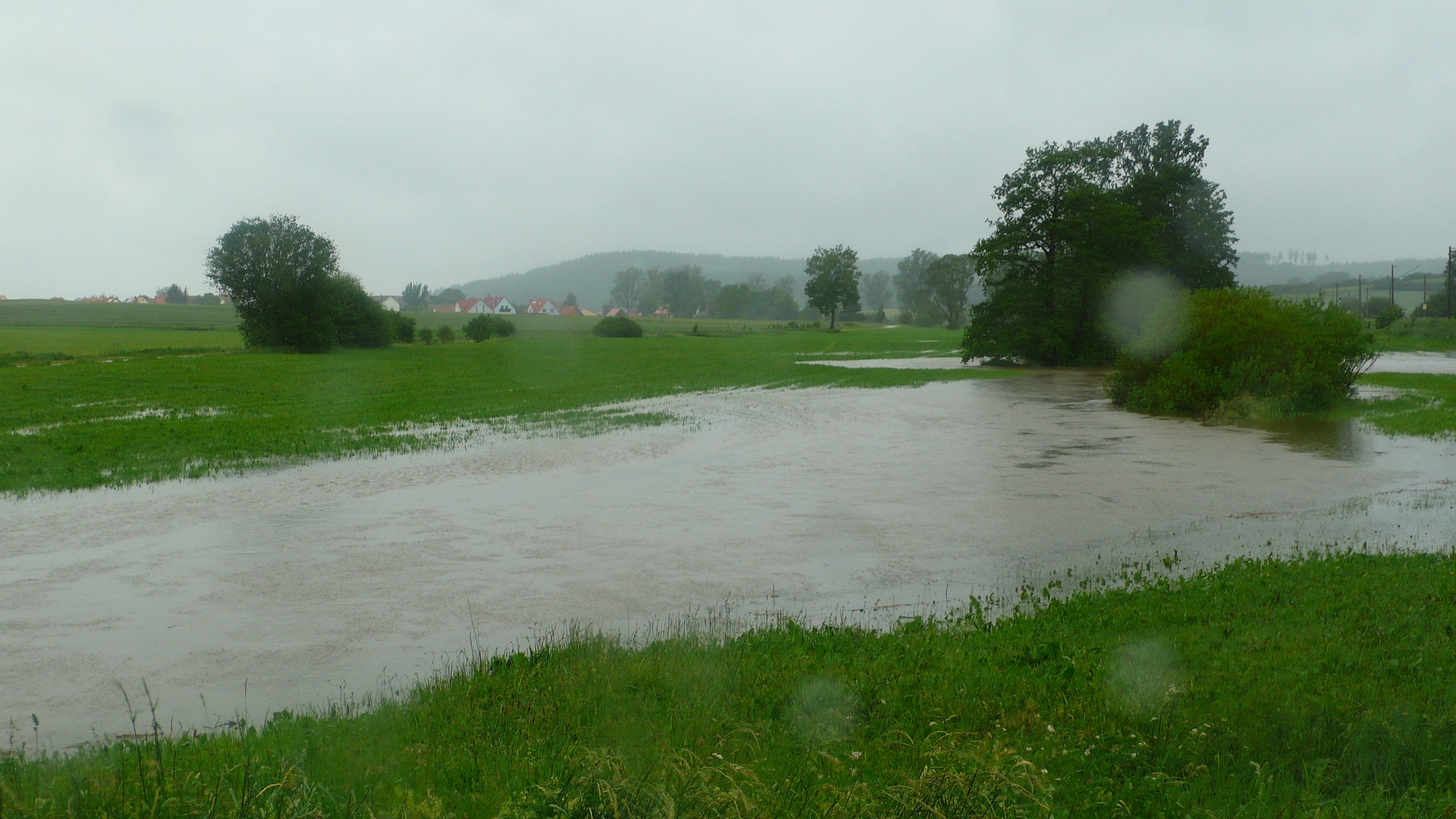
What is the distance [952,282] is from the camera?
142 meters

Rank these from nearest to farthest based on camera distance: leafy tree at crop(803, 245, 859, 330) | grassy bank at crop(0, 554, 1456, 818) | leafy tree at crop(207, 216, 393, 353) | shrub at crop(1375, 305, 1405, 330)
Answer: grassy bank at crop(0, 554, 1456, 818) < leafy tree at crop(207, 216, 393, 353) < shrub at crop(1375, 305, 1405, 330) < leafy tree at crop(803, 245, 859, 330)

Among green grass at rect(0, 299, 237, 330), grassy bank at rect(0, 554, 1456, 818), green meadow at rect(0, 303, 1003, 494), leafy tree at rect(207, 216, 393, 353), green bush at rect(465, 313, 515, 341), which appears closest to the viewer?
grassy bank at rect(0, 554, 1456, 818)

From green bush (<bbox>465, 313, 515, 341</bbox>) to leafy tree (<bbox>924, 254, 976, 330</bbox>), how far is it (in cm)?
7134

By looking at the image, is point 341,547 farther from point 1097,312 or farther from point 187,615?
point 1097,312

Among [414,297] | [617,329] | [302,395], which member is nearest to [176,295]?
[414,297]

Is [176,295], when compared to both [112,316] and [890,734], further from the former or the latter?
[890,734]

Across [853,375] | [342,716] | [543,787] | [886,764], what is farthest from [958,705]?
[853,375]

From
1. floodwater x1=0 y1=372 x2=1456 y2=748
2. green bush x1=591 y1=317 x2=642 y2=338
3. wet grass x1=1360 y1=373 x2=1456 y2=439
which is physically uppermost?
green bush x1=591 y1=317 x2=642 y2=338

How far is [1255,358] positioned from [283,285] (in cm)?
5940

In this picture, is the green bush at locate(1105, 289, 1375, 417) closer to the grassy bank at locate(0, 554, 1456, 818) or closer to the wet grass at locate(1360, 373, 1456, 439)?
the wet grass at locate(1360, 373, 1456, 439)

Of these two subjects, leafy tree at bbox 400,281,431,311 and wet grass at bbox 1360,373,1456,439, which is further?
leafy tree at bbox 400,281,431,311

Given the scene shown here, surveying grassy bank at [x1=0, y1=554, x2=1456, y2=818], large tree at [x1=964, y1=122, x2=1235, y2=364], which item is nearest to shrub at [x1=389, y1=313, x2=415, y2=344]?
large tree at [x1=964, y1=122, x2=1235, y2=364]

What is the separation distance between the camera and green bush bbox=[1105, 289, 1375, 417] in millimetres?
24625

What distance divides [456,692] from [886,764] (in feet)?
9.21
